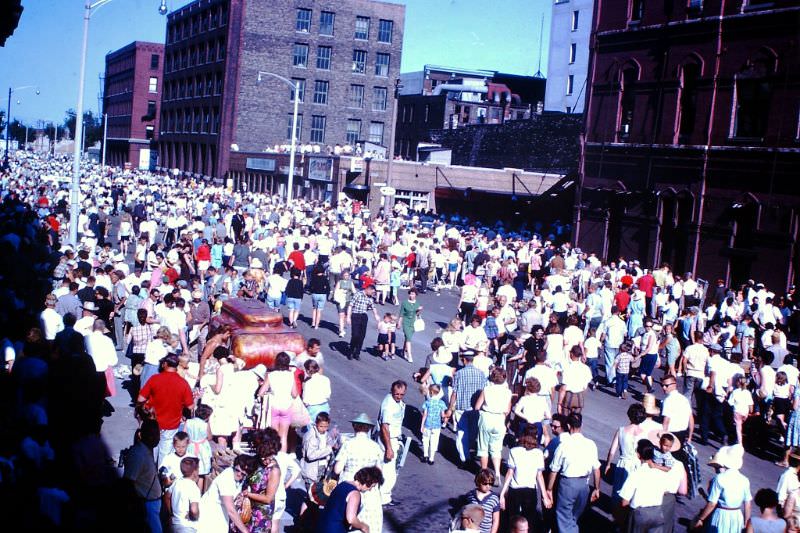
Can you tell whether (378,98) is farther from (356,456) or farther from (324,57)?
(356,456)

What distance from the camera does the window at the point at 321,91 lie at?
77062 mm

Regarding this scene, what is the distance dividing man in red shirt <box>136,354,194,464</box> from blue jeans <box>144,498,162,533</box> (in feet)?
7.57

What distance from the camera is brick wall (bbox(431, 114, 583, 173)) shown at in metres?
52.8

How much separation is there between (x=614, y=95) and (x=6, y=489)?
3211 centimetres

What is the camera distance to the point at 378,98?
260 feet

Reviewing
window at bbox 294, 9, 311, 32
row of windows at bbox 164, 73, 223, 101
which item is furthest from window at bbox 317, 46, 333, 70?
row of windows at bbox 164, 73, 223, 101

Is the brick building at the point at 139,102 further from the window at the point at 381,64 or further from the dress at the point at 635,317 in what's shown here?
the dress at the point at 635,317

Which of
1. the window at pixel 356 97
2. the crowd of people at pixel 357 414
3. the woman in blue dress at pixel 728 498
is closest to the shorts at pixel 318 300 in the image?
the crowd of people at pixel 357 414

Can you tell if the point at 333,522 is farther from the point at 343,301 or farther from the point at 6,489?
the point at 343,301

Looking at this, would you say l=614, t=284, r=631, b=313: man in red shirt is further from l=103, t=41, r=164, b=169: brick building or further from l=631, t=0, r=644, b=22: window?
l=103, t=41, r=164, b=169: brick building

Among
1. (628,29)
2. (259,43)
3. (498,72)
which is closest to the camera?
(628,29)

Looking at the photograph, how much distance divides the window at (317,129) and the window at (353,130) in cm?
250

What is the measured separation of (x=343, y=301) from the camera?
20344 millimetres

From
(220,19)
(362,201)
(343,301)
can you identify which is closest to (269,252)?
(343,301)
